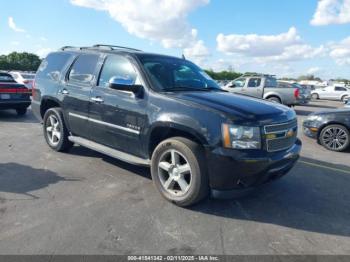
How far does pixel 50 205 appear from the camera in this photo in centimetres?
386

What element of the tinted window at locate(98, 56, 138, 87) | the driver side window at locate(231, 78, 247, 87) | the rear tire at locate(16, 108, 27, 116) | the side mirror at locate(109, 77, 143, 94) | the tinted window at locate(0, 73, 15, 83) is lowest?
the rear tire at locate(16, 108, 27, 116)

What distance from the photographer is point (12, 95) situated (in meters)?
10.7

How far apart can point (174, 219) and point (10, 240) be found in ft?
5.58

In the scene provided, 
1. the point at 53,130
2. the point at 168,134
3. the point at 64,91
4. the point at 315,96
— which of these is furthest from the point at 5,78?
the point at 315,96

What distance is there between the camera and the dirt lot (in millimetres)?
3078

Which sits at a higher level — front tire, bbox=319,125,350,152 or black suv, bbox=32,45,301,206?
black suv, bbox=32,45,301,206

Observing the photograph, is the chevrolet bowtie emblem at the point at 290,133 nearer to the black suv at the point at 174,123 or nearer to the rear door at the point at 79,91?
the black suv at the point at 174,123

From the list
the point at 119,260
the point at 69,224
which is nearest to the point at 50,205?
the point at 69,224

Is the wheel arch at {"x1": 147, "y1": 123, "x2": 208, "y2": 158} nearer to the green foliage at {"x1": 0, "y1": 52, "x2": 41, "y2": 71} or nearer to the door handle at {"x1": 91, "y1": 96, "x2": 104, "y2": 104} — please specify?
the door handle at {"x1": 91, "y1": 96, "x2": 104, "y2": 104}

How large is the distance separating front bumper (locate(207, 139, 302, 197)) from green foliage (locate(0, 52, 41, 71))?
46.9m

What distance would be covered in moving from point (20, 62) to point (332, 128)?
5099cm

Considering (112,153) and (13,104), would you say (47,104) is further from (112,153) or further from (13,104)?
(13,104)

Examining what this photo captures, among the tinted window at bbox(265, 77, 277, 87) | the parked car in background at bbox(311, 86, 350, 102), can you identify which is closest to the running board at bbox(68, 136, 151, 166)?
the tinted window at bbox(265, 77, 277, 87)

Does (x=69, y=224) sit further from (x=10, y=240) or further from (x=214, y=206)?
(x=214, y=206)
